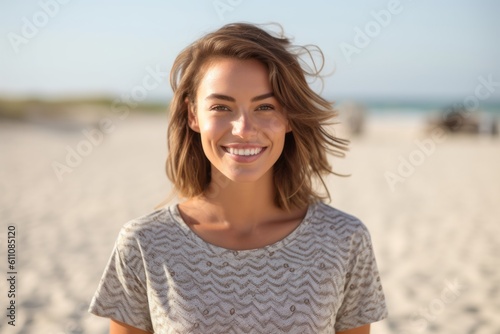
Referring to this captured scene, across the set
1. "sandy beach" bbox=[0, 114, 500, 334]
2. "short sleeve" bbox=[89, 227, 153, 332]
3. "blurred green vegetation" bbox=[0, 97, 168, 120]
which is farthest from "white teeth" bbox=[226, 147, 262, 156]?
"blurred green vegetation" bbox=[0, 97, 168, 120]

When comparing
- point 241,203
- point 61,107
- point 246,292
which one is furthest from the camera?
point 61,107

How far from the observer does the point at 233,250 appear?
1.83m

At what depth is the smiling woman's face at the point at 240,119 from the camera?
1.82 meters

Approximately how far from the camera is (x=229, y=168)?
6.09 feet

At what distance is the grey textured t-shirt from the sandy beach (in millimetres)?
2133

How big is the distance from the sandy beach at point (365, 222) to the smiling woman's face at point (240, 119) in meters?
2.41

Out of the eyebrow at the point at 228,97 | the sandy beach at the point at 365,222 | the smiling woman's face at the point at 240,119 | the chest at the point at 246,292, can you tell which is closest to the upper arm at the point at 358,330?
the chest at the point at 246,292

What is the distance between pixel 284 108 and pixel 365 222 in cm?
532

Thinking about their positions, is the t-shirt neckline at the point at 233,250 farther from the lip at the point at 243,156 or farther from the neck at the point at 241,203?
the lip at the point at 243,156

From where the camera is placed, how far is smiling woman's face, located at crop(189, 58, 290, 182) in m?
1.82

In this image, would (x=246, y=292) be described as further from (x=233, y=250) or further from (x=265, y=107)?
(x=265, y=107)

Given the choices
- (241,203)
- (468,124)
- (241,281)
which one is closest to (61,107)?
(468,124)

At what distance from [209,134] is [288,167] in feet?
1.26

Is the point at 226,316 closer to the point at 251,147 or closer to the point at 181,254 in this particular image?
the point at 181,254
